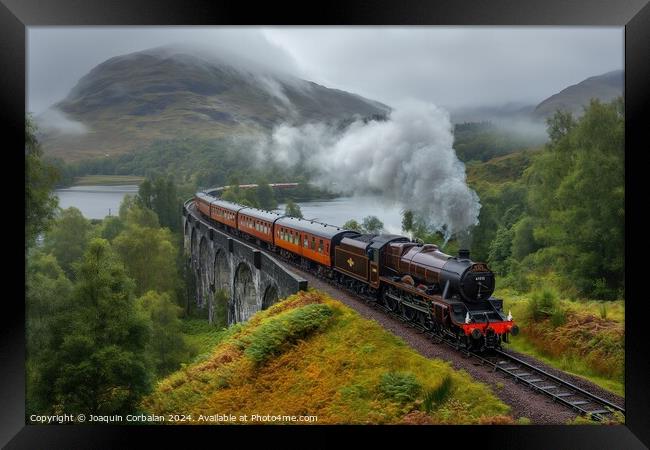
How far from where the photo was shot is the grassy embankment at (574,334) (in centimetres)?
820

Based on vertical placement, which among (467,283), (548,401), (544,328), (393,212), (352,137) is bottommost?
(548,401)

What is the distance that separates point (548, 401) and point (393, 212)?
4.96 metres

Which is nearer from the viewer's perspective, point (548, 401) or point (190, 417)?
point (548, 401)

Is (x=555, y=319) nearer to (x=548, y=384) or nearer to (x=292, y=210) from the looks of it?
(x=548, y=384)

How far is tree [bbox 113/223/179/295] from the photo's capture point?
41.8 ft

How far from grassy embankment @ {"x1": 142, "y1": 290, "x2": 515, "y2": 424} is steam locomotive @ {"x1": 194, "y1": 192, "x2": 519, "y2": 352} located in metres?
0.96

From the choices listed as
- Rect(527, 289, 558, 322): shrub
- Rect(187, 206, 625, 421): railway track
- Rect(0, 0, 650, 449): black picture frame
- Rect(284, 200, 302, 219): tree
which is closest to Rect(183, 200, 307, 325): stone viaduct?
Rect(284, 200, 302, 219): tree

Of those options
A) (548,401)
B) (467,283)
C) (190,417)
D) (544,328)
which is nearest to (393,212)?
(467,283)

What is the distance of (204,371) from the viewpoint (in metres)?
9.44

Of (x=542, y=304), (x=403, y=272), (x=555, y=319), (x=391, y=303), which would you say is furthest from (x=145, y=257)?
(x=555, y=319)

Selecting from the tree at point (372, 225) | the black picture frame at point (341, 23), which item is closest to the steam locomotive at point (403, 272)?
the tree at point (372, 225)

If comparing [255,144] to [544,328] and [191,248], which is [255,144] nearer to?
[544,328]

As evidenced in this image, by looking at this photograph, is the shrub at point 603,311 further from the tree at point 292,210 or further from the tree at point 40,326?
the tree at point 40,326

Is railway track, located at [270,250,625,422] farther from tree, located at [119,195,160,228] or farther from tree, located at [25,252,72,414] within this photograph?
tree, located at [119,195,160,228]
